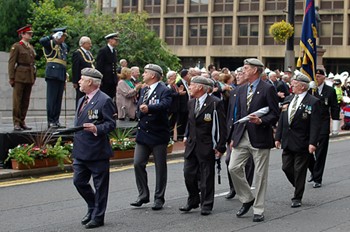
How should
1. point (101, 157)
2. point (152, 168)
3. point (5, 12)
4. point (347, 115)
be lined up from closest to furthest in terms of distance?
1. point (101, 157)
2. point (152, 168)
3. point (347, 115)
4. point (5, 12)

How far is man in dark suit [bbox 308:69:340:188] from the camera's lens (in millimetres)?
12648

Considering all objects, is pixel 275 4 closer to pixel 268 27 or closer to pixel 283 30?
pixel 268 27

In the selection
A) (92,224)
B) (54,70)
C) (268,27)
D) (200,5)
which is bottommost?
(92,224)

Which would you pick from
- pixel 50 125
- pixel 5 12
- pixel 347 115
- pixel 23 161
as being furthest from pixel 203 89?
pixel 5 12

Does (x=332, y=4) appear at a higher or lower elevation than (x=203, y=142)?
higher

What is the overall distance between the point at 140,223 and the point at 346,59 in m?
55.2

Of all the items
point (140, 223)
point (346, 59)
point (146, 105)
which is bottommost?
point (140, 223)

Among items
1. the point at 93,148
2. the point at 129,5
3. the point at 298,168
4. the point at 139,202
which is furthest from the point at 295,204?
the point at 129,5

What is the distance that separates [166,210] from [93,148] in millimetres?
1809

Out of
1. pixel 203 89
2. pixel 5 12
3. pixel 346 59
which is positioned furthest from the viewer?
pixel 346 59

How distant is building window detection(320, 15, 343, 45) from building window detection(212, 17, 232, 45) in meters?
8.80

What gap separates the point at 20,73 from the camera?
14.3 m

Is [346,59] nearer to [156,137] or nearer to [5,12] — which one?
[5,12]

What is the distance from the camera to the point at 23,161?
42.4ft
